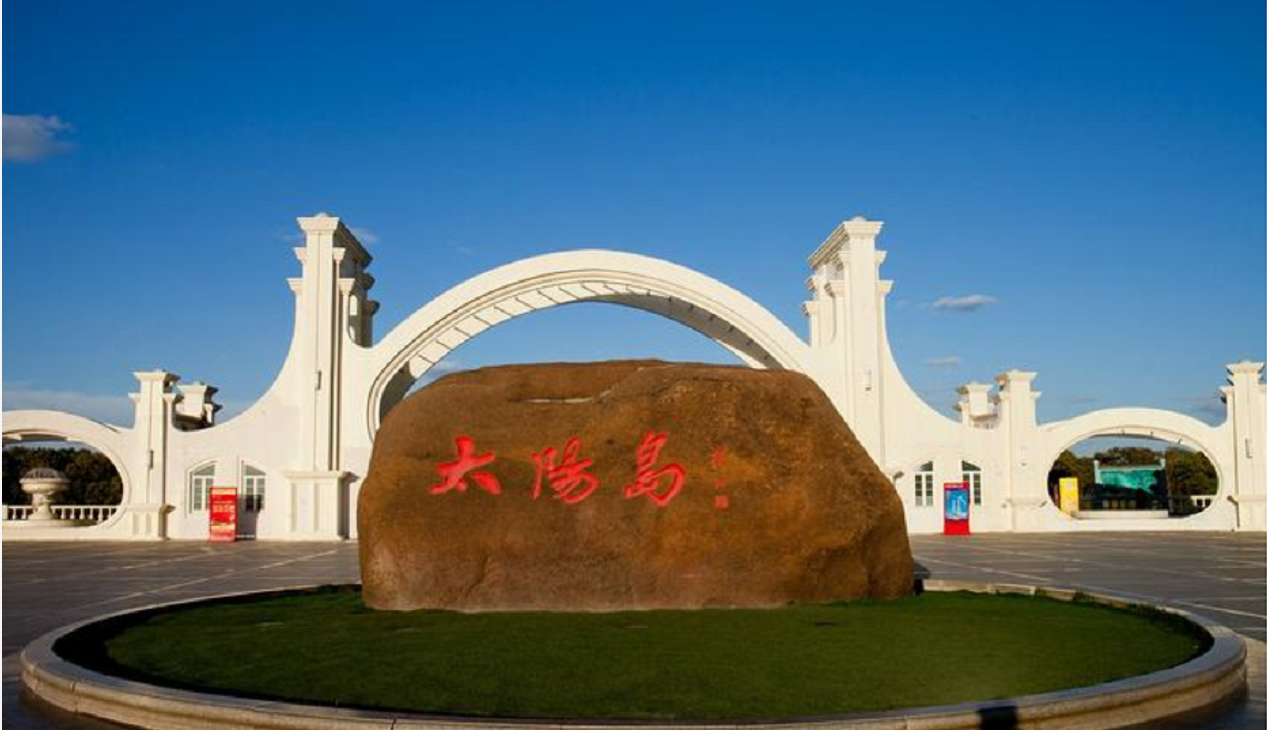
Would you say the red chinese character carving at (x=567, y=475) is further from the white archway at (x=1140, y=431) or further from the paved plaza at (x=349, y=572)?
the white archway at (x=1140, y=431)

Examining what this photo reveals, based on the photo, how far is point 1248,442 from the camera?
31.2m

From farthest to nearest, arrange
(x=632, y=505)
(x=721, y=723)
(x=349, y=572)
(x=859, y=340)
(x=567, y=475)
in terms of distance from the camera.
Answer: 1. (x=859, y=340)
2. (x=349, y=572)
3. (x=567, y=475)
4. (x=632, y=505)
5. (x=721, y=723)

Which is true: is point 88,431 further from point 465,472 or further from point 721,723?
point 721,723

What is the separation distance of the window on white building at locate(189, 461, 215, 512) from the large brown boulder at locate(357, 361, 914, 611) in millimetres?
Result: 20524

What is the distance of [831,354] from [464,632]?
23.2 m

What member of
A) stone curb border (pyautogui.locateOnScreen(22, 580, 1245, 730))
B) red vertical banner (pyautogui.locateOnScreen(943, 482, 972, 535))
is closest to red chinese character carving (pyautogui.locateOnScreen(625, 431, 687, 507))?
stone curb border (pyautogui.locateOnScreen(22, 580, 1245, 730))

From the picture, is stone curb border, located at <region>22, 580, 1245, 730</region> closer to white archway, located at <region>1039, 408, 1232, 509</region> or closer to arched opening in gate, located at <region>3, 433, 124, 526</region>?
white archway, located at <region>1039, 408, 1232, 509</region>

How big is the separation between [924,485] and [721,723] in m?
26.1

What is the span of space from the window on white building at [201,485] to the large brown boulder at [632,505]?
20524 millimetres

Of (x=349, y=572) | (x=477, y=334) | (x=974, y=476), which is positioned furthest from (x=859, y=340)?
(x=349, y=572)

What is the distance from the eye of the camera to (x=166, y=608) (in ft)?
38.0

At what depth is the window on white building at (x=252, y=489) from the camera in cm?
2978

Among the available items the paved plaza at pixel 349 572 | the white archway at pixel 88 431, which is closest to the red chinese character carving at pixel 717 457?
the paved plaza at pixel 349 572

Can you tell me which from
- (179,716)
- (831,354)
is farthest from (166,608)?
(831,354)
